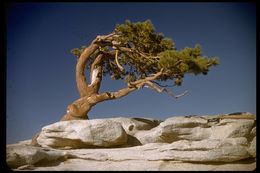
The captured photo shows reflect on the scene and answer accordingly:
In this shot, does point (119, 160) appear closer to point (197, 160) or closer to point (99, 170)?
point (99, 170)

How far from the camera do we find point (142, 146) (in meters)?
10.4

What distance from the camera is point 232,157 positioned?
29.4ft

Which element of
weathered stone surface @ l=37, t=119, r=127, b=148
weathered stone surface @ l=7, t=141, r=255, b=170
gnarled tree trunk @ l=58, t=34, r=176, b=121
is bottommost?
weathered stone surface @ l=7, t=141, r=255, b=170

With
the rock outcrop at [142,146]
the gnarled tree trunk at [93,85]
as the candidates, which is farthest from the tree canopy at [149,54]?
the rock outcrop at [142,146]

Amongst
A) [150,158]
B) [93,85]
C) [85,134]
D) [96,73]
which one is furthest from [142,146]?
[96,73]

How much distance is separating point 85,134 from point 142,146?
1993mm

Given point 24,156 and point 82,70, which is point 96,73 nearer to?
point 82,70

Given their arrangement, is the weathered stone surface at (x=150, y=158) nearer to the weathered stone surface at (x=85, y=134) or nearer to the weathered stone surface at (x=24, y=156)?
the weathered stone surface at (x=24, y=156)

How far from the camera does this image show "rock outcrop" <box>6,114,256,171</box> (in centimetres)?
904

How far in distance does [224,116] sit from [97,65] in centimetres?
579

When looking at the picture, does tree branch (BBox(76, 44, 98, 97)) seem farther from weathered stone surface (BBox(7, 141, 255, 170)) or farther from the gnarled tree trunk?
weathered stone surface (BBox(7, 141, 255, 170))

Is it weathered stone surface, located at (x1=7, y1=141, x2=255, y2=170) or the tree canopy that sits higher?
the tree canopy

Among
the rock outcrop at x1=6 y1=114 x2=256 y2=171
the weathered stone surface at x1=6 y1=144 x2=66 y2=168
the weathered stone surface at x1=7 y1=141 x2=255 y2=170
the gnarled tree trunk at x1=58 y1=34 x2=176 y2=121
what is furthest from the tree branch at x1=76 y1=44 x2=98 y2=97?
the weathered stone surface at x1=6 y1=144 x2=66 y2=168

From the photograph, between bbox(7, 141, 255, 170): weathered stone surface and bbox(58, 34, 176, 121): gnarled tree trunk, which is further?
bbox(58, 34, 176, 121): gnarled tree trunk
